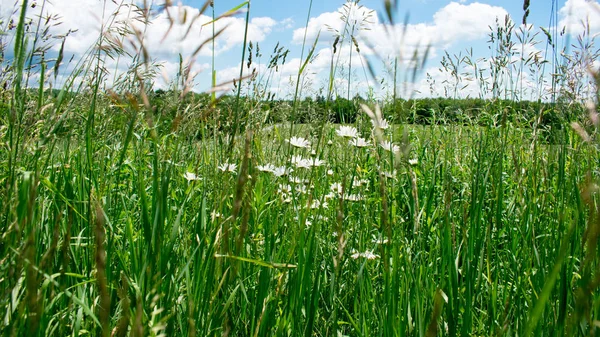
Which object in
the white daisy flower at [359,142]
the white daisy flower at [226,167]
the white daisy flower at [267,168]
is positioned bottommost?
the white daisy flower at [267,168]

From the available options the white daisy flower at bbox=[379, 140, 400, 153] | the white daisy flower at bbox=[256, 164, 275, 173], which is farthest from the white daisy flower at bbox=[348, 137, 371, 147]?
the white daisy flower at bbox=[256, 164, 275, 173]

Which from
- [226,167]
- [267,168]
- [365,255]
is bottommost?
[365,255]

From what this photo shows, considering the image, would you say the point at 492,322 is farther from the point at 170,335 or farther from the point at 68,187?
the point at 68,187

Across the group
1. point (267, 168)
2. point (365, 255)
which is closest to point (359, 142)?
point (267, 168)

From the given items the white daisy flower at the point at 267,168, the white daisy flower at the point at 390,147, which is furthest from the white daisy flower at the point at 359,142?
the white daisy flower at the point at 267,168

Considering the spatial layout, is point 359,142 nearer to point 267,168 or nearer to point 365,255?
point 267,168

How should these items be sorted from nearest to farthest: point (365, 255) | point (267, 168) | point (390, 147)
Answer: point (390, 147) → point (365, 255) → point (267, 168)

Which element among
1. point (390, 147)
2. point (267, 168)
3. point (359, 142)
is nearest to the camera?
point (390, 147)

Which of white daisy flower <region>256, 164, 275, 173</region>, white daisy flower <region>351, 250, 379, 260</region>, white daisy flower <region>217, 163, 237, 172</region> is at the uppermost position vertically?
white daisy flower <region>217, 163, 237, 172</region>

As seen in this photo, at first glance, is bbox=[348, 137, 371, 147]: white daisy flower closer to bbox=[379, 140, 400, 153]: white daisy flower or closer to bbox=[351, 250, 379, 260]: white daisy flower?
bbox=[379, 140, 400, 153]: white daisy flower

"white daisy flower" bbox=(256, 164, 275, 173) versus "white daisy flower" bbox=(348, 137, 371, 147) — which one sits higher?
"white daisy flower" bbox=(348, 137, 371, 147)

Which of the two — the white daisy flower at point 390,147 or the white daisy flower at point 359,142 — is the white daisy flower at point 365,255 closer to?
the white daisy flower at point 390,147

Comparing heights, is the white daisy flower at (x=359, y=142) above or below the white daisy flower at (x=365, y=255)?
above

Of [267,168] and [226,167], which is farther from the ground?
[226,167]
